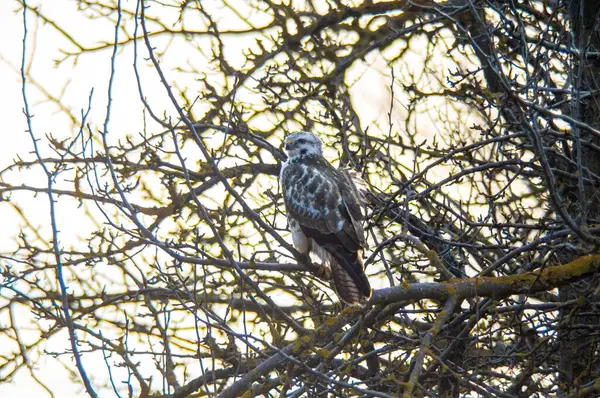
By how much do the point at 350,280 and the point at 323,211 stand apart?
2.84ft

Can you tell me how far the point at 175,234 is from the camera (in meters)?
7.00

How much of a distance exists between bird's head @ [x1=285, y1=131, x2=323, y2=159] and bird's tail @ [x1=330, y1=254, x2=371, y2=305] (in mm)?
1289

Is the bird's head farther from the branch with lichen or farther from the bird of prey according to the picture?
the branch with lichen

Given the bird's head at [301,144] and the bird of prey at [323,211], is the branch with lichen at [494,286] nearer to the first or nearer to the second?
the bird of prey at [323,211]

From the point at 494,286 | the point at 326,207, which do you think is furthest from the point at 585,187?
the point at 326,207

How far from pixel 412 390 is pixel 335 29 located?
5035 mm

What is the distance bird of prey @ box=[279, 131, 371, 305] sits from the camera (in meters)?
6.15

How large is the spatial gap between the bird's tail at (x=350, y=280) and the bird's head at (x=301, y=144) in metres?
1.29

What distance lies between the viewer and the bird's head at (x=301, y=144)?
23.6 feet

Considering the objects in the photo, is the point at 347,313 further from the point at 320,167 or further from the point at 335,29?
the point at 335,29

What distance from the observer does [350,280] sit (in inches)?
235

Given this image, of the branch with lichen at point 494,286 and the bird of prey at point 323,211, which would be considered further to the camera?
the bird of prey at point 323,211

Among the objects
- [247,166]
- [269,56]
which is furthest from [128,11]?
[247,166]

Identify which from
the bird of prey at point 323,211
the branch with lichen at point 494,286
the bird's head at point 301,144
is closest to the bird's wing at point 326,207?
the bird of prey at point 323,211
